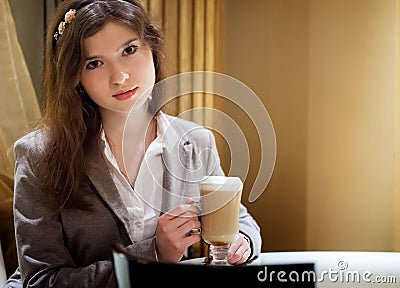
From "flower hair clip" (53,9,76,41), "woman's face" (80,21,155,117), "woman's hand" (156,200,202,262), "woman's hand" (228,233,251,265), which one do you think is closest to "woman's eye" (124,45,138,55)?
"woman's face" (80,21,155,117)

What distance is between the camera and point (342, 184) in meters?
2.54

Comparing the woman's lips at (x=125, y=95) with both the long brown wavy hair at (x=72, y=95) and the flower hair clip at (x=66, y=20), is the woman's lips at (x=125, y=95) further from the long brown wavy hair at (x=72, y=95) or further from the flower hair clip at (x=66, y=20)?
the flower hair clip at (x=66, y=20)

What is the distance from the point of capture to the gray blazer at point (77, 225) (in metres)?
1.51

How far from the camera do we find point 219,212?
4.40 feet

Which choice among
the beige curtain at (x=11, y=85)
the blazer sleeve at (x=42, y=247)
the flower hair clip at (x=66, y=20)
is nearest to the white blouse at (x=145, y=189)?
the blazer sleeve at (x=42, y=247)

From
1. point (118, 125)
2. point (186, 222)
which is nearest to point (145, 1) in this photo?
point (118, 125)

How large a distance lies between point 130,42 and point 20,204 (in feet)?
1.53

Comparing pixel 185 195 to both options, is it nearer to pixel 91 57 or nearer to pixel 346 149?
pixel 91 57

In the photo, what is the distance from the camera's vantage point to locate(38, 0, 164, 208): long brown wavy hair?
1.55m

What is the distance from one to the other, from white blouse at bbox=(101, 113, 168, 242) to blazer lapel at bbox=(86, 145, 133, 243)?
20mm

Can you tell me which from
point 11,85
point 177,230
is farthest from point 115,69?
point 11,85

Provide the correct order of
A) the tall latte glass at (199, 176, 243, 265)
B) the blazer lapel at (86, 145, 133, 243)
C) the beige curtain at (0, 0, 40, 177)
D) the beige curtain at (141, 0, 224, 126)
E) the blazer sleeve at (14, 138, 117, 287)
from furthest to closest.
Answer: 1. the beige curtain at (141, 0, 224, 126)
2. the beige curtain at (0, 0, 40, 177)
3. the blazer lapel at (86, 145, 133, 243)
4. the blazer sleeve at (14, 138, 117, 287)
5. the tall latte glass at (199, 176, 243, 265)

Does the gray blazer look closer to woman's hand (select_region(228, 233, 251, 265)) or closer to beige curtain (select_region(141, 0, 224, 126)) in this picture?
woman's hand (select_region(228, 233, 251, 265))

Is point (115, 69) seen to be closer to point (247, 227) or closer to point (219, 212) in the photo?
point (219, 212)
